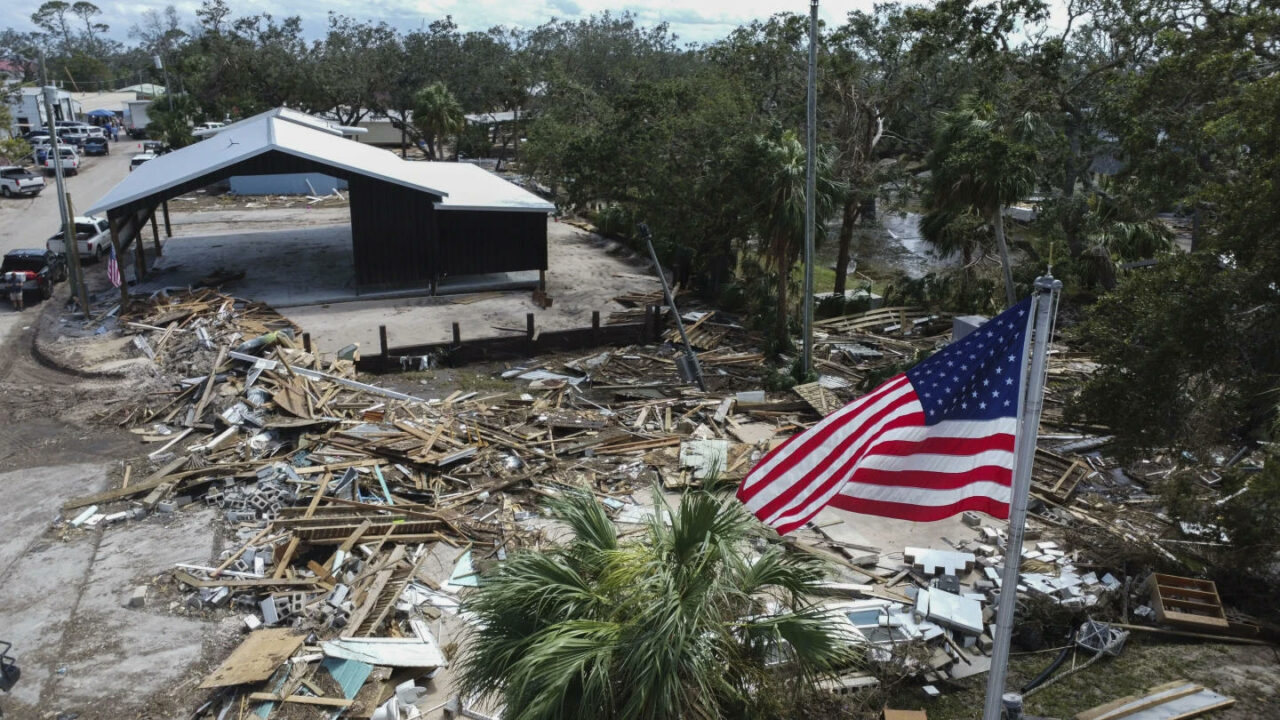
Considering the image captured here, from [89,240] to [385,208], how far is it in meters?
11.6

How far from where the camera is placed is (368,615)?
11836mm

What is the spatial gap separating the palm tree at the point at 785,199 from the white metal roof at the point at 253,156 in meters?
11.3

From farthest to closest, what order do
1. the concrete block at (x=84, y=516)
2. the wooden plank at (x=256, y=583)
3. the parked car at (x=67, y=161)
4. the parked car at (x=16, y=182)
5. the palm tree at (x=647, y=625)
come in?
the parked car at (x=67, y=161)
the parked car at (x=16, y=182)
the concrete block at (x=84, y=516)
the wooden plank at (x=256, y=583)
the palm tree at (x=647, y=625)

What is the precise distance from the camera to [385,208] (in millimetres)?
29109

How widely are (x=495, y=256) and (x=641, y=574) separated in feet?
81.4

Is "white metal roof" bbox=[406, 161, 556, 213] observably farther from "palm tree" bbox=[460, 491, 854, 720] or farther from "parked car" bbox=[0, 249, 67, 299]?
"palm tree" bbox=[460, 491, 854, 720]

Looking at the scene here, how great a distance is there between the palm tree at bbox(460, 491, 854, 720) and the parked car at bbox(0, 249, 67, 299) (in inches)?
1024

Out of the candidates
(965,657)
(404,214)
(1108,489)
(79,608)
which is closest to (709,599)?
(965,657)

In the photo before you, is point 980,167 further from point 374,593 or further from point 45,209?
point 45,209

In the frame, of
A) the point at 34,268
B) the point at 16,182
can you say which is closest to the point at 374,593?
the point at 34,268

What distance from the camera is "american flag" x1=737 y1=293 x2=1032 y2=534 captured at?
279 inches

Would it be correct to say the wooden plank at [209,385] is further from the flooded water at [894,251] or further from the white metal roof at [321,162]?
the flooded water at [894,251]

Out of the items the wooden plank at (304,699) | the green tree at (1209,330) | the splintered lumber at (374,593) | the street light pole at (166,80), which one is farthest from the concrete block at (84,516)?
the street light pole at (166,80)

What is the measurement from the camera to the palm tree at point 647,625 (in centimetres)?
643
